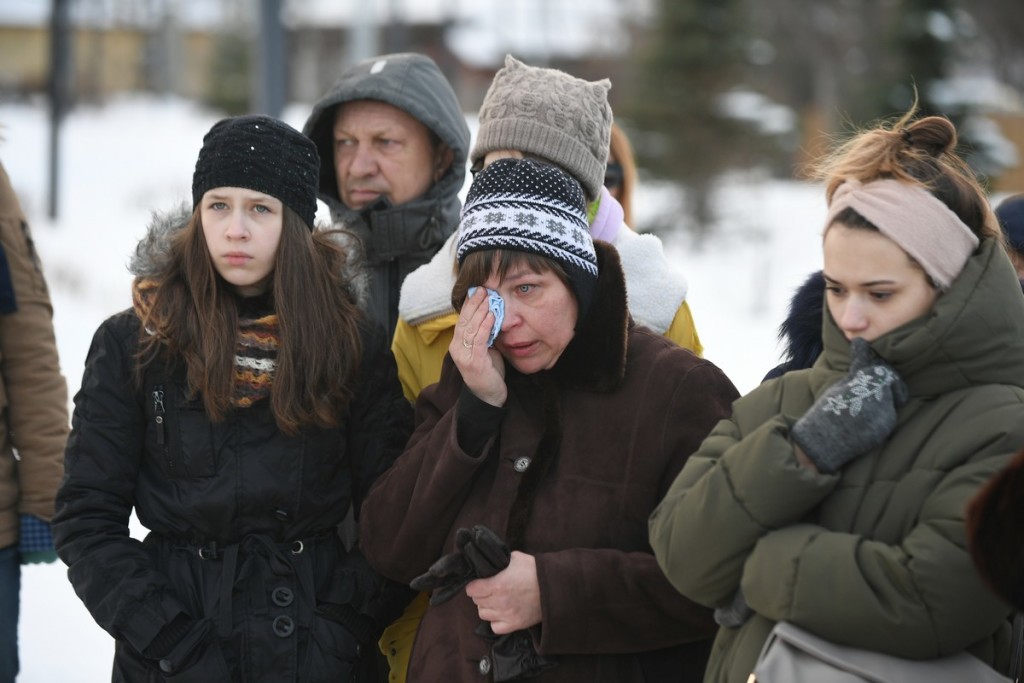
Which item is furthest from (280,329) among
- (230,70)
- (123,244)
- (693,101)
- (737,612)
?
(230,70)

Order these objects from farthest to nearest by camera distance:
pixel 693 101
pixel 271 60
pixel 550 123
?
pixel 693 101 → pixel 271 60 → pixel 550 123

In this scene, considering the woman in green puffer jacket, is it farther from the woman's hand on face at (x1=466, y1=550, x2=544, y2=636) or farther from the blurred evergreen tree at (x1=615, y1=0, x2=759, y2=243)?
the blurred evergreen tree at (x1=615, y1=0, x2=759, y2=243)

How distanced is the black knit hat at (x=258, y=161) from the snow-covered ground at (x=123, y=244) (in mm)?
318

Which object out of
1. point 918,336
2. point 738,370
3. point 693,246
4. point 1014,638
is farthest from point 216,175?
point 693,246

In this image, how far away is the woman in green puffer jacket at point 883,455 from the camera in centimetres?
207

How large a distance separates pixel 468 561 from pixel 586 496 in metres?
0.29

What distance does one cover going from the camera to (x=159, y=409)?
2916 mm

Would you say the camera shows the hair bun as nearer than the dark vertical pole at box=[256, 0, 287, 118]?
Yes

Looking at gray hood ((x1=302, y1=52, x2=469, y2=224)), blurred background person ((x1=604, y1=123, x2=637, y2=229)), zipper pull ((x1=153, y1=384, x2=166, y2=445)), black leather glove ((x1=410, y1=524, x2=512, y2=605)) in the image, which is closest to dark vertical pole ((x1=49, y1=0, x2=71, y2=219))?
blurred background person ((x1=604, y1=123, x2=637, y2=229))

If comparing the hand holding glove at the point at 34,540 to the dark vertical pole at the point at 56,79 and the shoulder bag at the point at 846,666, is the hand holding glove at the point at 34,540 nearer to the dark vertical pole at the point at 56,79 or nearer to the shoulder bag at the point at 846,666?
the shoulder bag at the point at 846,666

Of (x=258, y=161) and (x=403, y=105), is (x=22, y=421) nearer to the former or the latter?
(x=258, y=161)

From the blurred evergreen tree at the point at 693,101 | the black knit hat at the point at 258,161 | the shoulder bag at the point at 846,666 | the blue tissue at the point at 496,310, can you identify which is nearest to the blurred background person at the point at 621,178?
the black knit hat at the point at 258,161

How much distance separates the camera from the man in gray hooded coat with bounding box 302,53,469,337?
377 cm

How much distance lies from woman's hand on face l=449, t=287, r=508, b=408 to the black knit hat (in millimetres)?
678
